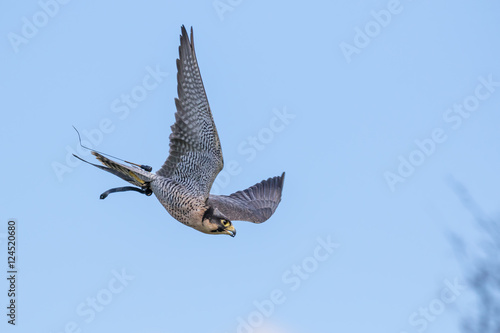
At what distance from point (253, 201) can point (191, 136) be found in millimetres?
5046

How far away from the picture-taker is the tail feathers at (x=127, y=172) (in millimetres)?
14305

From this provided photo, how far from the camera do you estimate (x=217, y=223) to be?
47.1 ft

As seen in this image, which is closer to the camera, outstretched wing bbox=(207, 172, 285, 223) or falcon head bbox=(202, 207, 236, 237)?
falcon head bbox=(202, 207, 236, 237)

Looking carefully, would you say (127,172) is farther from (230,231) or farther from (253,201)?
(253,201)

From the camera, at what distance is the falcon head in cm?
1435

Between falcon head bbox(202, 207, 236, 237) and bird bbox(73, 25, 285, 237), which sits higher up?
bird bbox(73, 25, 285, 237)

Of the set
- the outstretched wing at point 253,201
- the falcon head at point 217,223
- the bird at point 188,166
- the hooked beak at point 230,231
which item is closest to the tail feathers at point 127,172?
the bird at point 188,166

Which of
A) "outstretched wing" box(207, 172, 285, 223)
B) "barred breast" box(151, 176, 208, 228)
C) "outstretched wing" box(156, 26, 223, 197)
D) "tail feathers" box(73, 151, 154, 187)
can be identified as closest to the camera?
"outstretched wing" box(156, 26, 223, 197)

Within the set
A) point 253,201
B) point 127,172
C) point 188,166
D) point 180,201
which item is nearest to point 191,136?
point 188,166

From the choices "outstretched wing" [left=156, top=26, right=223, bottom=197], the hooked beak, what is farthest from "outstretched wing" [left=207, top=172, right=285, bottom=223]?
the hooked beak

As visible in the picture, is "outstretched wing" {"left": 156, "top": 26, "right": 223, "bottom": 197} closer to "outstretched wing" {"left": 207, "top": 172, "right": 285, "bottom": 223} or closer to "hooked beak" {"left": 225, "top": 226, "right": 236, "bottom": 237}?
"hooked beak" {"left": 225, "top": 226, "right": 236, "bottom": 237}

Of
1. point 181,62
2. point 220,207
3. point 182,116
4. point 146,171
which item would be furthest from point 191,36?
point 220,207

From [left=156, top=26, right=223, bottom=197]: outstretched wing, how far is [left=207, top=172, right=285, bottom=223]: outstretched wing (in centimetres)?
241

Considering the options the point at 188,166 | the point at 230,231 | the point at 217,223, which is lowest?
the point at 230,231
